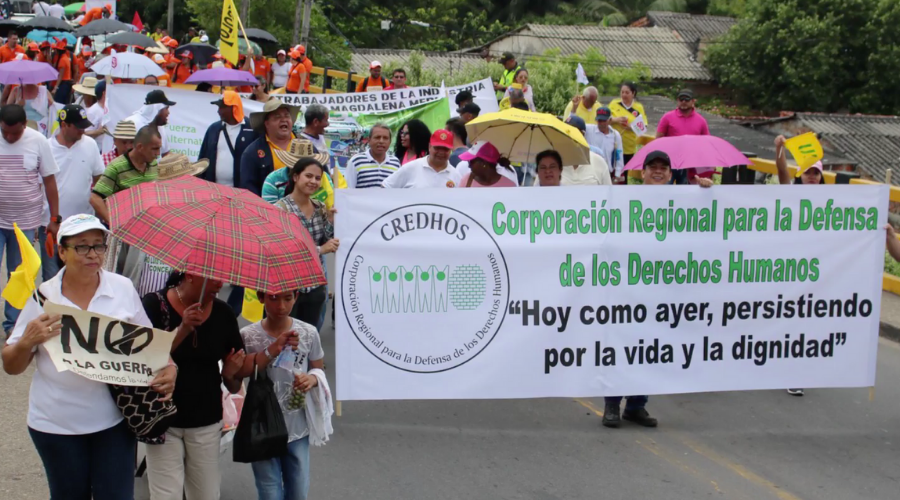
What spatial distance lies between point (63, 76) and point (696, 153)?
14.0m

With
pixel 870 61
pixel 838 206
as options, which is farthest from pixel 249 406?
pixel 870 61

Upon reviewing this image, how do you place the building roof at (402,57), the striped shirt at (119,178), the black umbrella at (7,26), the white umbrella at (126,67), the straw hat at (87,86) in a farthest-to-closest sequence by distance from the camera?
1. the black umbrella at (7,26)
2. the building roof at (402,57)
3. the white umbrella at (126,67)
4. the straw hat at (87,86)
5. the striped shirt at (119,178)

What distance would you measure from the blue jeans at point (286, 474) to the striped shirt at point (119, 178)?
9.87 ft

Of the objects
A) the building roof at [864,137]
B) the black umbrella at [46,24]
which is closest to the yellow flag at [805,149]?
Result: the building roof at [864,137]

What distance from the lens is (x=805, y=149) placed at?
7641mm

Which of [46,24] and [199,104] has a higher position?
[46,24]

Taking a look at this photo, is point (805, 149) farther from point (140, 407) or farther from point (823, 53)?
point (823, 53)

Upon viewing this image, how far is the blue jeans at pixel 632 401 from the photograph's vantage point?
6.93 metres

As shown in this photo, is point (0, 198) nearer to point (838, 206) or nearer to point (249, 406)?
point (249, 406)

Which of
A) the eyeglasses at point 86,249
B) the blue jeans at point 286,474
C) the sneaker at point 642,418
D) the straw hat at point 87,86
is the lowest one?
the sneaker at point 642,418

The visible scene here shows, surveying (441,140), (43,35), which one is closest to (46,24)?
(43,35)

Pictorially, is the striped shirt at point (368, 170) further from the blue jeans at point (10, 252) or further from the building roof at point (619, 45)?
the building roof at point (619, 45)

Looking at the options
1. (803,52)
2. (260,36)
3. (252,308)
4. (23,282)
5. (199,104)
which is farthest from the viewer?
(803,52)

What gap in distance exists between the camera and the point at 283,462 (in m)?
4.83
